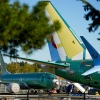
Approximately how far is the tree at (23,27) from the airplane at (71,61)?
16.2 m

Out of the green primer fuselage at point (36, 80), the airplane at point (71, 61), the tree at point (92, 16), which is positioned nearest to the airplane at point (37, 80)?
the green primer fuselage at point (36, 80)

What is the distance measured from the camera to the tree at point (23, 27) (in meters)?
11.9

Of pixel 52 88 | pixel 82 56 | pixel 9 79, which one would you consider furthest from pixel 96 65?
pixel 9 79

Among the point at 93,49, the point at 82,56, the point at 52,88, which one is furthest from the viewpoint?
the point at 52,88

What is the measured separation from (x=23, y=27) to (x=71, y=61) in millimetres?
19673

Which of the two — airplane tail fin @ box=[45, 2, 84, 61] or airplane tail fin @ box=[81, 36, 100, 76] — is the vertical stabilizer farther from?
airplane tail fin @ box=[81, 36, 100, 76]

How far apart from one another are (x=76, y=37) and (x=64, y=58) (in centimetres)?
219

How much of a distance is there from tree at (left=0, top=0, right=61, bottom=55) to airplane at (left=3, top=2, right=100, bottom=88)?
16168 millimetres

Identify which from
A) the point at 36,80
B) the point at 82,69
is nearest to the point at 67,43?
the point at 82,69

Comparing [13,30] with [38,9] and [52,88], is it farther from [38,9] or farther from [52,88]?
[52,88]

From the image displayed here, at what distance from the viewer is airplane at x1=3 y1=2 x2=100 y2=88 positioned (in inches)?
1172

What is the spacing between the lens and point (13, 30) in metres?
12.0

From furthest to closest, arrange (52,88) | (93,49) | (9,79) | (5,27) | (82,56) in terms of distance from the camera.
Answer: (9,79) → (52,88) → (82,56) → (93,49) → (5,27)

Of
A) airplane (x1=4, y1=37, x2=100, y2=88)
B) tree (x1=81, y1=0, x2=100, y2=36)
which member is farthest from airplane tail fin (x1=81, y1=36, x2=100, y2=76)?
tree (x1=81, y1=0, x2=100, y2=36)
